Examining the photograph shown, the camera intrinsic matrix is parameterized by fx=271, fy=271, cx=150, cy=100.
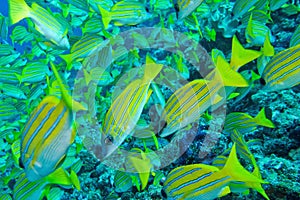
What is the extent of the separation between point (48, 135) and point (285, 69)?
5.50 ft

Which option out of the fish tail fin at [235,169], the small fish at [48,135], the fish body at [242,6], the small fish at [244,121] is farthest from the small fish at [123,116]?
the fish body at [242,6]

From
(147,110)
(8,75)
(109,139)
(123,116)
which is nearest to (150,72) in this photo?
(123,116)

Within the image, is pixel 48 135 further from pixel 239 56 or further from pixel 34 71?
pixel 34 71

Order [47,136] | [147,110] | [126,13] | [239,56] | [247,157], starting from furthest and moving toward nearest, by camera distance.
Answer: [147,110] < [126,13] < [247,157] < [239,56] < [47,136]

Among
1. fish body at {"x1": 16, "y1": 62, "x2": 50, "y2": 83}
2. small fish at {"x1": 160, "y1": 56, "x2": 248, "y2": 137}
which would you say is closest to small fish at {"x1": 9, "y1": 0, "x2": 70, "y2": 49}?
fish body at {"x1": 16, "y1": 62, "x2": 50, "y2": 83}

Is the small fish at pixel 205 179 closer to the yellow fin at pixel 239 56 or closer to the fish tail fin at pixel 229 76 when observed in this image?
the fish tail fin at pixel 229 76

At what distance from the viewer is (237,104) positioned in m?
3.64

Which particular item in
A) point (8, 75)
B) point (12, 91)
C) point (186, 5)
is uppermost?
point (186, 5)

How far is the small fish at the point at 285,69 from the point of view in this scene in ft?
6.43

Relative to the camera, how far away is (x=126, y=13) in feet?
8.44

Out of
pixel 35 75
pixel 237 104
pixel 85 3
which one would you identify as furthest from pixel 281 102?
pixel 35 75

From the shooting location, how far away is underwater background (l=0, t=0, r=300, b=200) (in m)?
1.55

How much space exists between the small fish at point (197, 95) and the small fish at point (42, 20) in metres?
1.27

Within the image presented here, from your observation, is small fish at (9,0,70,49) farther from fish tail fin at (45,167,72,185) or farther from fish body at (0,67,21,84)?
fish tail fin at (45,167,72,185)
